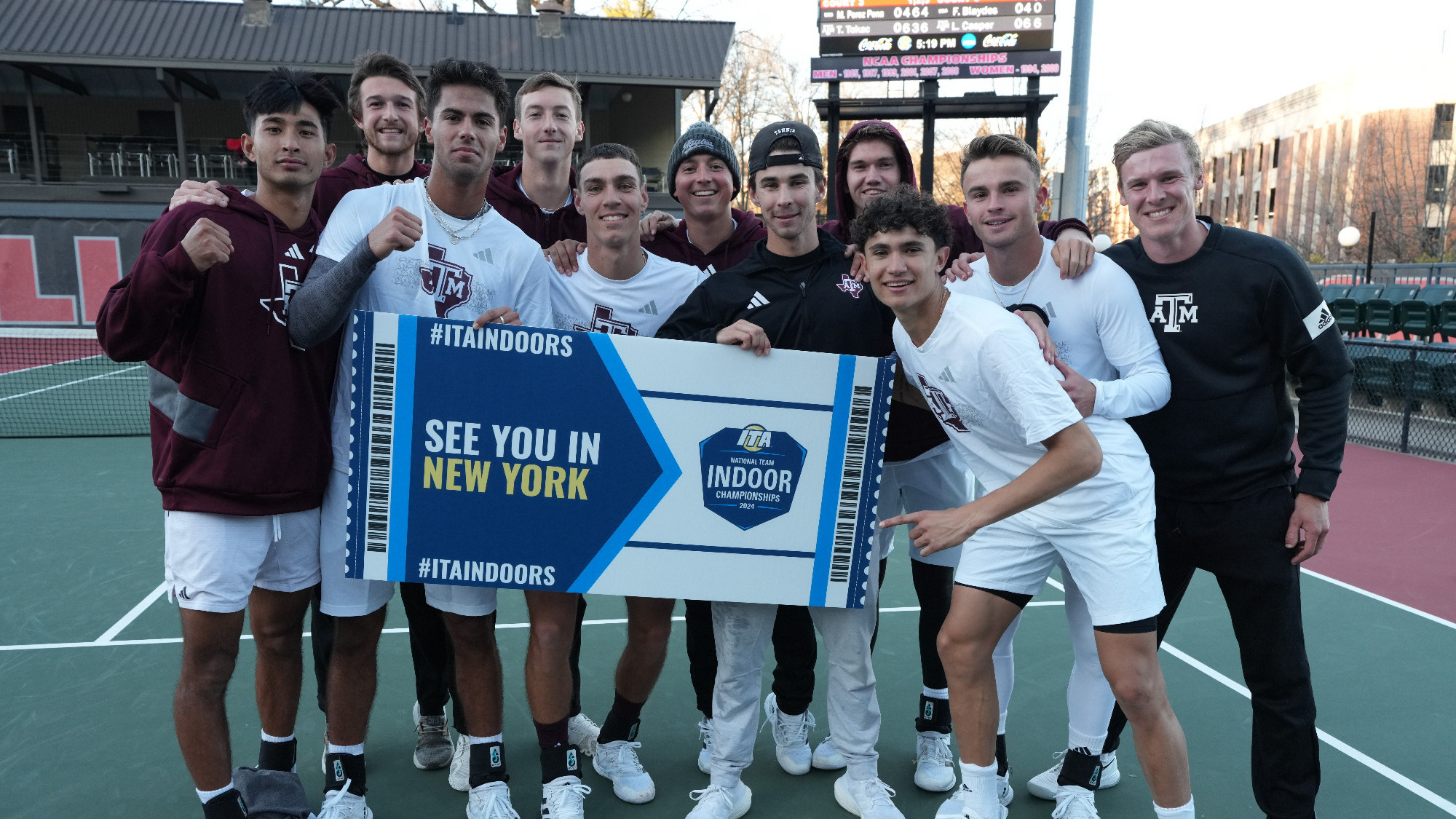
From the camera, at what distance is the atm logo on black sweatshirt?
3.23 meters

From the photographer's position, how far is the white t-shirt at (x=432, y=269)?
326 cm

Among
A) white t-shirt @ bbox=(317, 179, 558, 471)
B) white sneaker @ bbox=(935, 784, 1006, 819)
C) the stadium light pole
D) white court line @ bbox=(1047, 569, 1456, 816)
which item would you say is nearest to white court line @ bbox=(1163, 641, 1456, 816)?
white court line @ bbox=(1047, 569, 1456, 816)

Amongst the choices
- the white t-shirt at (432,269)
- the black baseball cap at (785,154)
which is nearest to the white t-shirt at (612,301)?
the white t-shirt at (432,269)

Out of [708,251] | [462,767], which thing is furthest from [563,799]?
[708,251]

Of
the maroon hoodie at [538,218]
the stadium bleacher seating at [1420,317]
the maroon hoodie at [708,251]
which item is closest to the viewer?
the maroon hoodie at [708,251]

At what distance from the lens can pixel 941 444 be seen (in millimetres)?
3748

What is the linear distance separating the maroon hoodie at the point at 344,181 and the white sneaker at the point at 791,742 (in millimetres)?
2802

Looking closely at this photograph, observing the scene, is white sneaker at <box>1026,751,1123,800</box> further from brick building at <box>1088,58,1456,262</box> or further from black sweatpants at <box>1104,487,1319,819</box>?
brick building at <box>1088,58,1456,262</box>

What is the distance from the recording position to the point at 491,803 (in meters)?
3.40

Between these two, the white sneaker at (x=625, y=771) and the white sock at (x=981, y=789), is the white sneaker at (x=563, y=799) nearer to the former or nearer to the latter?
the white sneaker at (x=625, y=771)

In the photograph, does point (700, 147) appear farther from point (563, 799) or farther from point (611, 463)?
point (563, 799)

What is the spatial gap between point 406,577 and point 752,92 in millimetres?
42610

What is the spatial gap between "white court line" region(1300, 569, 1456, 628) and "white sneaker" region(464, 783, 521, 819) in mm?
5558

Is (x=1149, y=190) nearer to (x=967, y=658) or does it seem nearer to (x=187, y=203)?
(x=967, y=658)
